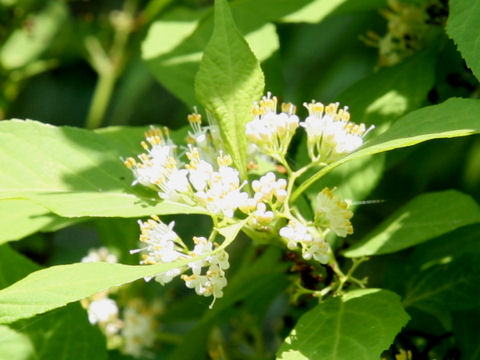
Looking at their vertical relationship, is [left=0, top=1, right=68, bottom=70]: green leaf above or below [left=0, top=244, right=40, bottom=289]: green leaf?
below

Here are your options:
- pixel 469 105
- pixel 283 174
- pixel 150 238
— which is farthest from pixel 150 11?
pixel 469 105

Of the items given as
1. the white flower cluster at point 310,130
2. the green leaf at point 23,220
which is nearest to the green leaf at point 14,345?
the green leaf at point 23,220

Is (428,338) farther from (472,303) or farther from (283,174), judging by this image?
(283,174)

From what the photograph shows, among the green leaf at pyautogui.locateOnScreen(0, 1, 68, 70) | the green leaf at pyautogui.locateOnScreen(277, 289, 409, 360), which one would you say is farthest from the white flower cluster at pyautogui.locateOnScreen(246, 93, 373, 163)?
the green leaf at pyautogui.locateOnScreen(0, 1, 68, 70)

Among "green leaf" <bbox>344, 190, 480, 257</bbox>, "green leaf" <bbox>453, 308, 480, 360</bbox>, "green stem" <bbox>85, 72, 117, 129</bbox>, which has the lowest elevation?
"green stem" <bbox>85, 72, 117, 129</bbox>

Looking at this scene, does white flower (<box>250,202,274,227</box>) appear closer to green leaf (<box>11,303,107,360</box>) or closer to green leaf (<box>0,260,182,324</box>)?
green leaf (<box>0,260,182,324</box>)

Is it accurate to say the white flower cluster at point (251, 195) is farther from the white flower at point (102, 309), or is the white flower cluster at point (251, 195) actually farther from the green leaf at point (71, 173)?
the white flower at point (102, 309)
